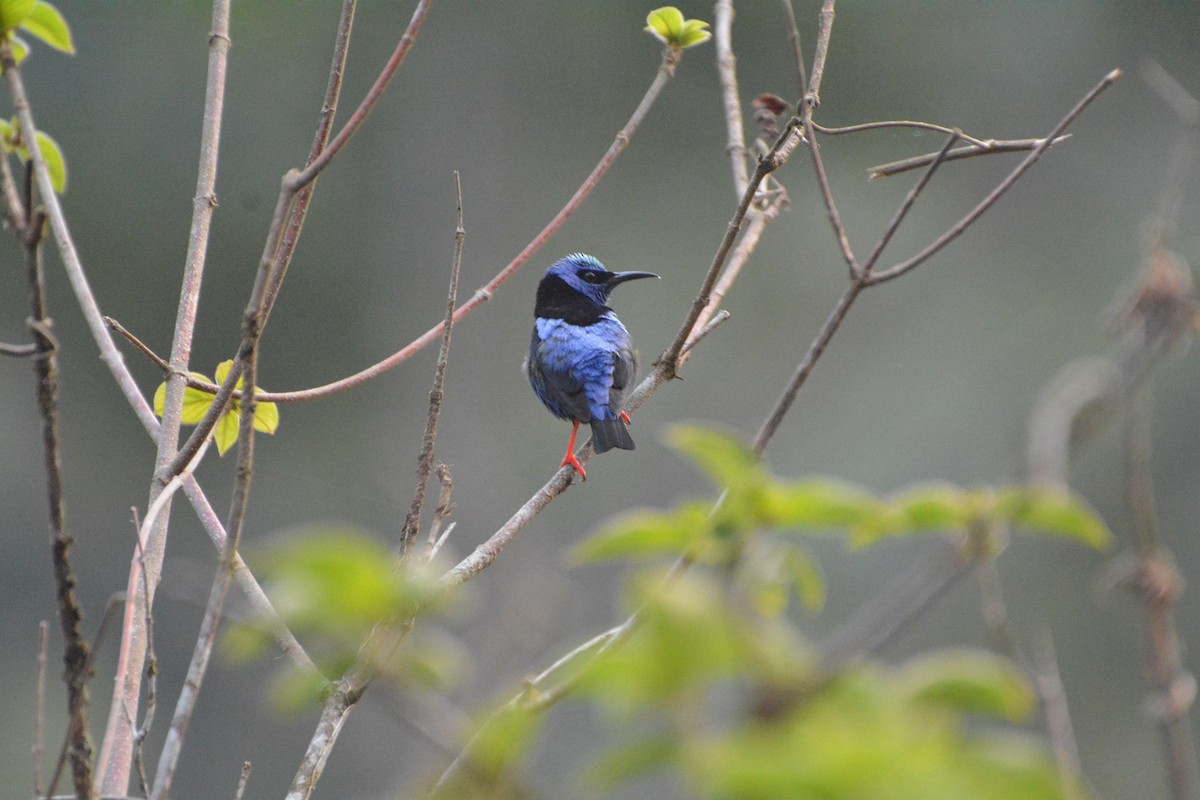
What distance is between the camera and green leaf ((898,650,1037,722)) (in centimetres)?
69

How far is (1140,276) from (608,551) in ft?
2.18

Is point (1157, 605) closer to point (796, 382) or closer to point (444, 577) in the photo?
point (796, 382)

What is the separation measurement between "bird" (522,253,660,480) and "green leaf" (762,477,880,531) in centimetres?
336

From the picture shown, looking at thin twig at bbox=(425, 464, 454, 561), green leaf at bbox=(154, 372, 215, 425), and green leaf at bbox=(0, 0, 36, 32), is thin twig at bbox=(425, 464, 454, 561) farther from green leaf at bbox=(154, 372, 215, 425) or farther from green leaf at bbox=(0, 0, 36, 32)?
green leaf at bbox=(0, 0, 36, 32)

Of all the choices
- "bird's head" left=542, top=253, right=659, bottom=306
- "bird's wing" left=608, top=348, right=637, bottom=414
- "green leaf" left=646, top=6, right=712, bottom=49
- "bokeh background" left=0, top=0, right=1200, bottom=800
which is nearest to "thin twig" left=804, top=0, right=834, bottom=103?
"green leaf" left=646, top=6, right=712, bottom=49

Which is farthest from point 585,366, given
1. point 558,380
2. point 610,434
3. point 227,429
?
point 227,429

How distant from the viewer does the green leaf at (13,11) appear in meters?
1.41

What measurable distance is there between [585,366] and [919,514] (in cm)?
396

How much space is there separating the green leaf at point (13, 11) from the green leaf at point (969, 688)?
1.26 meters

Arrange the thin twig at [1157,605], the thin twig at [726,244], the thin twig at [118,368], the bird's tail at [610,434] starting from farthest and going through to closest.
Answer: the bird's tail at [610,434], the thin twig at [726,244], the thin twig at [118,368], the thin twig at [1157,605]

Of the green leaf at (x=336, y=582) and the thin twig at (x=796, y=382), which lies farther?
the thin twig at (x=796, y=382)

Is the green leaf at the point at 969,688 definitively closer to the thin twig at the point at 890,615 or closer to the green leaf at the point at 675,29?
the thin twig at the point at 890,615

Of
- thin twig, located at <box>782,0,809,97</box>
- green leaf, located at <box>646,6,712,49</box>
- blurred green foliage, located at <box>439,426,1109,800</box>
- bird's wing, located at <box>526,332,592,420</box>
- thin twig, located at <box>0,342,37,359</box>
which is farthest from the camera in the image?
bird's wing, located at <box>526,332,592,420</box>

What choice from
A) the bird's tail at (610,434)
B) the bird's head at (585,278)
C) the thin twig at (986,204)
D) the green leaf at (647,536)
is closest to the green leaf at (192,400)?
the thin twig at (986,204)
